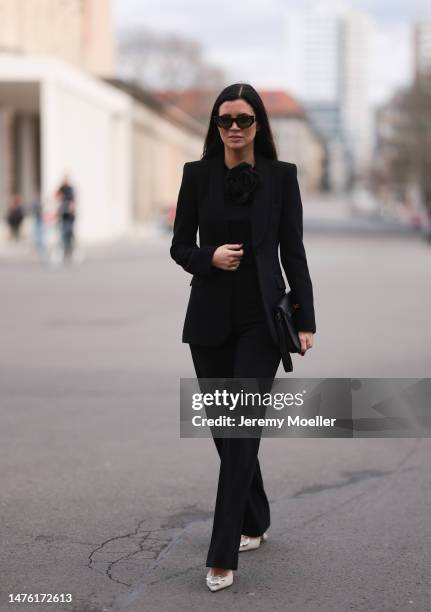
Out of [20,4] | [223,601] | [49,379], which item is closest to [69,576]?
[223,601]

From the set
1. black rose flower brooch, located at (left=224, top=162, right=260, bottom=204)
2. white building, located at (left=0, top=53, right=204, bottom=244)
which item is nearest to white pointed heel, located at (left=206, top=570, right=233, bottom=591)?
black rose flower brooch, located at (left=224, top=162, right=260, bottom=204)

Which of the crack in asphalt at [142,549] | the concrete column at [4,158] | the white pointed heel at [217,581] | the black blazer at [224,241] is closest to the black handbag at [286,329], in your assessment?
the black blazer at [224,241]

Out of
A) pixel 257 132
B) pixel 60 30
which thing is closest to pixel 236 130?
pixel 257 132

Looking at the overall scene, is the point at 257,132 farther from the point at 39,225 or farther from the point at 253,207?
the point at 39,225

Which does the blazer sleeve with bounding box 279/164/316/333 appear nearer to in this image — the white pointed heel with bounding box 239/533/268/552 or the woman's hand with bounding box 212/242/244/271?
the woman's hand with bounding box 212/242/244/271

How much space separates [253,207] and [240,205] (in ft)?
0.16

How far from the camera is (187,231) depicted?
13.5 feet

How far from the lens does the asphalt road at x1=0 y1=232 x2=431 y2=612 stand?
13.1 ft

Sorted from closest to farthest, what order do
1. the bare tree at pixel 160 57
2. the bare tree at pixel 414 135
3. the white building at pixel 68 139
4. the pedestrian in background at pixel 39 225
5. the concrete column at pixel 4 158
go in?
1. the pedestrian in background at pixel 39 225
2. the white building at pixel 68 139
3. the concrete column at pixel 4 158
4. the bare tree at pixel 414 135
5. the bare tree at pixel 160 57

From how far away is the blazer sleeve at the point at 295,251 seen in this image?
4.03m

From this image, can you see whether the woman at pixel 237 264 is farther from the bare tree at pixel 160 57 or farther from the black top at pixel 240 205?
the bare tree at pixel 160 57

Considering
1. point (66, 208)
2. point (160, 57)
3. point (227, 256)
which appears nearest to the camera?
point (227, 256)

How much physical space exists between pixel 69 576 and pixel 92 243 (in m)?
33.0

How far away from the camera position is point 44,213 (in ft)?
86.5
